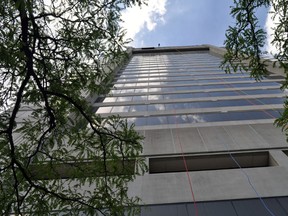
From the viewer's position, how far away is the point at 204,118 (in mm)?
15172

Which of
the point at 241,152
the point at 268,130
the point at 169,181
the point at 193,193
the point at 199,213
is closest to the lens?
the point at 199,213

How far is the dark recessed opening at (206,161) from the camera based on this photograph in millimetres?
10953

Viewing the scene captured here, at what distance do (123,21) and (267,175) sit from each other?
336 inches

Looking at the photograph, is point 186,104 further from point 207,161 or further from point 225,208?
point 225,208

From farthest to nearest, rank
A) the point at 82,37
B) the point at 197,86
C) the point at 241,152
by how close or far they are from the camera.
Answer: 1. the point at 197,86
2. the point at 241,152
3. the point at 82,37

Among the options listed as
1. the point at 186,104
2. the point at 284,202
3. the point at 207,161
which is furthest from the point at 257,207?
the point at 186,104

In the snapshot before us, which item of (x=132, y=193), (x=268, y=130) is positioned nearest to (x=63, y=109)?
(x=132, y=193)

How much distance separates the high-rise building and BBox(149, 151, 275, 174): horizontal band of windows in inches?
1.9

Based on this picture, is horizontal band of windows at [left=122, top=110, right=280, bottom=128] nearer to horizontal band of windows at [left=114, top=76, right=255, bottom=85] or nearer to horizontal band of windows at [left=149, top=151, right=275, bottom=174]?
horizontal band of windows at [left=149, top=151, right=275, bottom=174]

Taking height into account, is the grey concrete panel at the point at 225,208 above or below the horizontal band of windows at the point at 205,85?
below

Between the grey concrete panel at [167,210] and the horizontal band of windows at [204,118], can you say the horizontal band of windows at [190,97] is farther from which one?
the grey concrete panel at [167,210]

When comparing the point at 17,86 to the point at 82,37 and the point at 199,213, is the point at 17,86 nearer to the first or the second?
the point at 82,37

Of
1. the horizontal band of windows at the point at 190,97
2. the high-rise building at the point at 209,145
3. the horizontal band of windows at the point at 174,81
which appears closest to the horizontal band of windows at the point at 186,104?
the high-rise building at the point at 209,145

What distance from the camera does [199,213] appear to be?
299 inches
